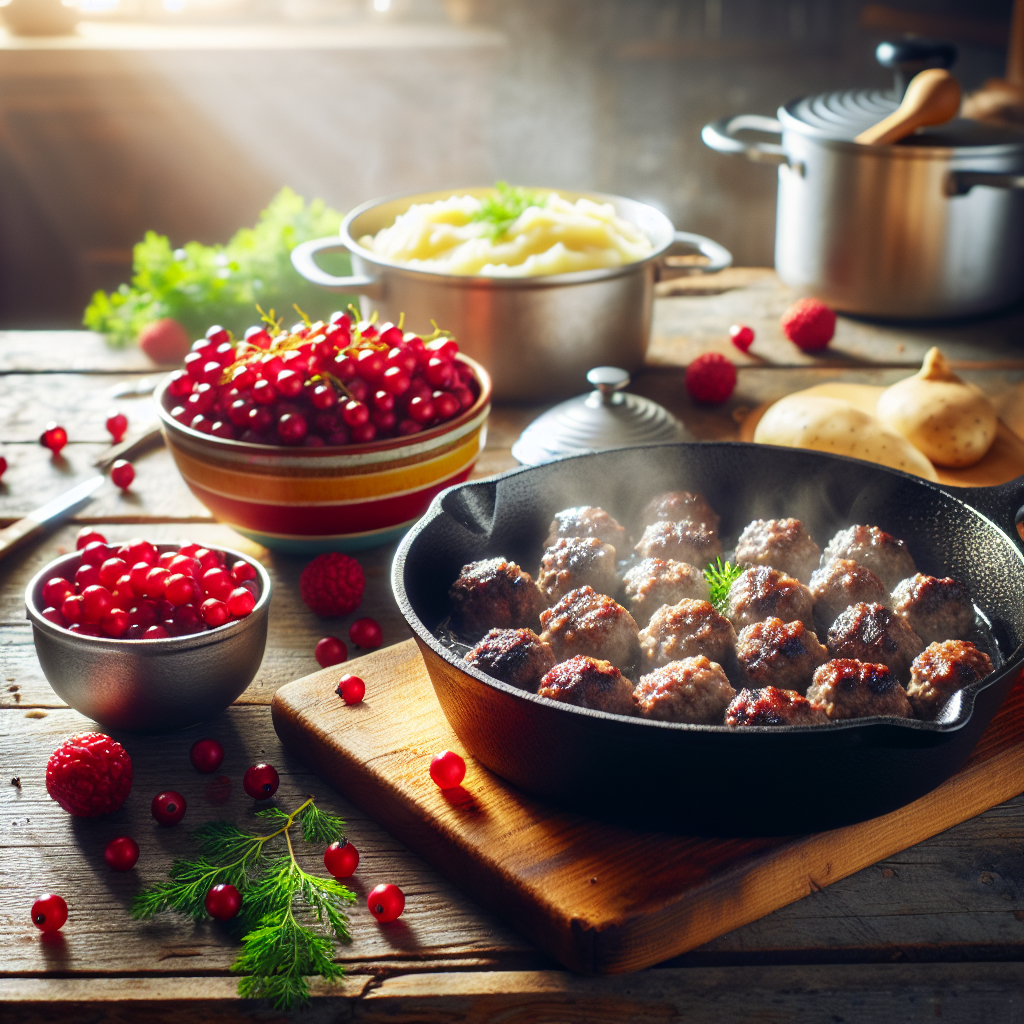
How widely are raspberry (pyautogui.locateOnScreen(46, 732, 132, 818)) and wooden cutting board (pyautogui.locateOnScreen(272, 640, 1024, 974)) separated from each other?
0.24 m

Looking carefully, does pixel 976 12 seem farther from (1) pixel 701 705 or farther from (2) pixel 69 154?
(1) pixel 701 705

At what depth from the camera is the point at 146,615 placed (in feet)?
5.13

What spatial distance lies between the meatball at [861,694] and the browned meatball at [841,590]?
235mm

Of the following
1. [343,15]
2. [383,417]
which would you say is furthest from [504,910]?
[343,15]

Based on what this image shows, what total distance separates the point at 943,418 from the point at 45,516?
1.79m

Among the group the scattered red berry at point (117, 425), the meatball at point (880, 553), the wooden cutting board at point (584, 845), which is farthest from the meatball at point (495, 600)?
the scattered red berry at point (117, 425)

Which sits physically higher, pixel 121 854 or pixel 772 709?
pixel 772 709

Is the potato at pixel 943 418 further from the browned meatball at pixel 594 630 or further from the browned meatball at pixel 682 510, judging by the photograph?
the browned meatball at pixel 594 630

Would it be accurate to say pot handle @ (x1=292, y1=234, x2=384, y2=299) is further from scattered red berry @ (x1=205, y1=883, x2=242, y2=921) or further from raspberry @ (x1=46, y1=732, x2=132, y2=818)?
scattered red berry @ (x1=205, y1=883, x2=242, y2=921)

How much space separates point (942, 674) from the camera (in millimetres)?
1412

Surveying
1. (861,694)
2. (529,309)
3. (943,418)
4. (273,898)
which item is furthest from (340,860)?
(943,418)

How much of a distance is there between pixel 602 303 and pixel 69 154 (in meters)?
4.53

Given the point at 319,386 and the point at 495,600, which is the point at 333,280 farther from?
the point at 495,600

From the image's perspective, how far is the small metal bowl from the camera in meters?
1.51
